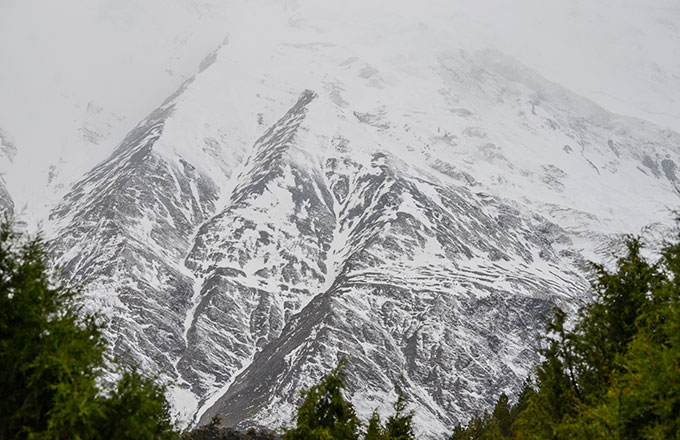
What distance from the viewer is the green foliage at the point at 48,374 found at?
16141 mm

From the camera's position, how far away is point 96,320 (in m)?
21.1

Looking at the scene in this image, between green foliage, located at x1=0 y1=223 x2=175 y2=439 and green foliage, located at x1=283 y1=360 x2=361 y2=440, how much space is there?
28.7 feet

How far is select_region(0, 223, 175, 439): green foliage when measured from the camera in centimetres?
1614

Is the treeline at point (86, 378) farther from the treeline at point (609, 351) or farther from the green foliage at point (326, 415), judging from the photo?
the green foliage at point (326, 415)

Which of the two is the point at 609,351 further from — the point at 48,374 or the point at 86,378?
the point at 48,374

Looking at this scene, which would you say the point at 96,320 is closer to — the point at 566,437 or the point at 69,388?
the point at 69,388

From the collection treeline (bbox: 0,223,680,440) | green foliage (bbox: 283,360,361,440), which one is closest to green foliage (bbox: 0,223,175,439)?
treeline (bbox: 0,223,680,440)

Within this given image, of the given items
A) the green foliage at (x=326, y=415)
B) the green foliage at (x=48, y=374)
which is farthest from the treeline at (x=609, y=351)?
the green foliage at (x=48, y=374)

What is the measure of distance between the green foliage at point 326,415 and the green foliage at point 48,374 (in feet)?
28.7

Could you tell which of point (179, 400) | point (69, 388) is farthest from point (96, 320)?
point (179, 400)

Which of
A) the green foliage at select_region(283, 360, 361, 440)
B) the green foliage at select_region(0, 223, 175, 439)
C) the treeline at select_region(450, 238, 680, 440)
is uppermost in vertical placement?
the treeline at select_region(450, 238, 680, 440)

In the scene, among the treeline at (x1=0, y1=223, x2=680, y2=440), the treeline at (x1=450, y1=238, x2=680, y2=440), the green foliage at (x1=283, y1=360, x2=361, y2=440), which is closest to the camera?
→ the treeline at (x1=0, y1=223, x2=680, y2=440)

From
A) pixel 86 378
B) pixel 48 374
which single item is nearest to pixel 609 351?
pixel 86 378

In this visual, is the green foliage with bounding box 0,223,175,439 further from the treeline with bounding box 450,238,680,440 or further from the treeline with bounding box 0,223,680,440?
the treeline with bounding box 450,238,680,440
